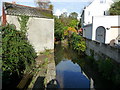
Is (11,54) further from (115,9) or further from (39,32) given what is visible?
(115,9)

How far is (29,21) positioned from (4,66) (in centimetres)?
822

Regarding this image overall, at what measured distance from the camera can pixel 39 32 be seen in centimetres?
1605

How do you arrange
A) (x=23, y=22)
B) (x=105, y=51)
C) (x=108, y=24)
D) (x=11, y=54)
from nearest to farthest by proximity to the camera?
1. (x=11, y=54)
2. (x=105, y=51)
3. (x=23, y=22)
4. (x=108, y=24)

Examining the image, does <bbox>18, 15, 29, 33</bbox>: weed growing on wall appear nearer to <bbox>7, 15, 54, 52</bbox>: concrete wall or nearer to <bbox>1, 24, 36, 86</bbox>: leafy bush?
<bbox>7, 15, 54, 52</bbox>: concrete wall

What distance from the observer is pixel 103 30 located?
1805cm

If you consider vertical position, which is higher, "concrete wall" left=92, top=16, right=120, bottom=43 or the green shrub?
"concrete wall" left=92, top=16, right=120, bottom=43

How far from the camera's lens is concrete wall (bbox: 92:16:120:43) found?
17.2 meters

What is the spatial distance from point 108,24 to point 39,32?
9.72 m

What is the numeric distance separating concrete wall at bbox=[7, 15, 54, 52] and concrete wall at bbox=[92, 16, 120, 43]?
20.7 ft

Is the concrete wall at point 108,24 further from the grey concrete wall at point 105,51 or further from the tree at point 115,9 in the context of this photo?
the tree at point 115,9

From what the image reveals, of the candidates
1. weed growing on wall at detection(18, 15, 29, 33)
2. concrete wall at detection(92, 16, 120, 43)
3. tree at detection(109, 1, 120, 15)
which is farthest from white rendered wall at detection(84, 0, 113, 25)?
weed growing on wall at detection(18, 15, 29, 33)

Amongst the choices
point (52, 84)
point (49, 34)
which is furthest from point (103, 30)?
point (52, 84)

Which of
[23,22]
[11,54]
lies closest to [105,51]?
[11,54]

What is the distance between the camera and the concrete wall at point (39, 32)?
49.5 ft
